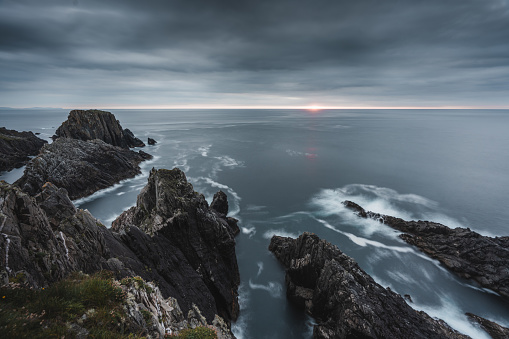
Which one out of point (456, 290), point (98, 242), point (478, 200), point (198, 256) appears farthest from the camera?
point (478, 200)

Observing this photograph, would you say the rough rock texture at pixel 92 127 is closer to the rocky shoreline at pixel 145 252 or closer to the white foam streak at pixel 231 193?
the white foam streak at pixel 231 193

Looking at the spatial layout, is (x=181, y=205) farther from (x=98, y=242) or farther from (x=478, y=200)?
(x=478, y=200)

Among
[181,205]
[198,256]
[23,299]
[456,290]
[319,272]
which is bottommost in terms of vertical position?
[456,290]

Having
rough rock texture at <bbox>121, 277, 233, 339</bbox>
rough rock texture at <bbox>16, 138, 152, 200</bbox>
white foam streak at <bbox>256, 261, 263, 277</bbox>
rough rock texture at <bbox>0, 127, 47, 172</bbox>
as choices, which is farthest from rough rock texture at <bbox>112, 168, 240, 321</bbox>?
rough rock texture at <bbox>0, 127, 47, 172</bbox>

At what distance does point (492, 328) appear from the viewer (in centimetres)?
2378

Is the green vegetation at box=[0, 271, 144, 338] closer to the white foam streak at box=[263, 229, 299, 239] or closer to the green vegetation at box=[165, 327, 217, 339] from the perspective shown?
the green vegetation at box=[165, 327, 217, 339]

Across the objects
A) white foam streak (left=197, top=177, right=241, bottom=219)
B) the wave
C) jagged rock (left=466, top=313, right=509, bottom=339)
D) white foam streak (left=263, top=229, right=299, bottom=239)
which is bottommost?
jagged rock (left=466, top=313, right=509, bottom=339)

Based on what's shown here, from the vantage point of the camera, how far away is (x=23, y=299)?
25.6 feet

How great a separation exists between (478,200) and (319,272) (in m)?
57.9

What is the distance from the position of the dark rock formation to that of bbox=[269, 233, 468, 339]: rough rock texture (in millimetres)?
8640

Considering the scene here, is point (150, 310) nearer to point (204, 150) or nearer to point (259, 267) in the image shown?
point (259, 267)

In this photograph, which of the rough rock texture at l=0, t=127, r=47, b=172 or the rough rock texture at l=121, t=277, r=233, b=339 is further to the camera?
the rough rock texture at l=0, t=127, r=47, b=172

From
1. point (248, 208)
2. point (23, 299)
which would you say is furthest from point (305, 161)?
point (23, 299)

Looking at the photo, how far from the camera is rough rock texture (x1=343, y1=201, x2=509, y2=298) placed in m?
29.6
